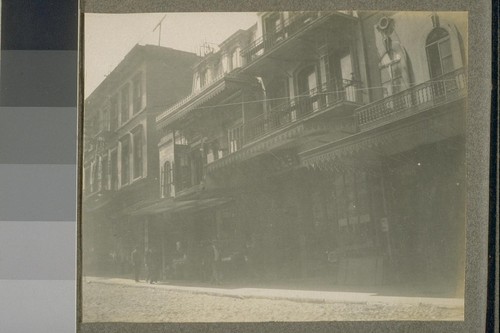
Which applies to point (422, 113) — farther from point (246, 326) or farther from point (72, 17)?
point (72, 17)

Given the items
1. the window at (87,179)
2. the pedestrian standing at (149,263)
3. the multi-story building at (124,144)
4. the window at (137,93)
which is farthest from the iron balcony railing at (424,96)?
the window at (87,179)

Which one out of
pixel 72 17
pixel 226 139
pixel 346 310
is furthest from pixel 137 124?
pixel 346 310

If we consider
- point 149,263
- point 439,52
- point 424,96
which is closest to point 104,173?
point 149,263

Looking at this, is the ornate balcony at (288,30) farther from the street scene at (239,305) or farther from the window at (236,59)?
the street scene at (239,305)

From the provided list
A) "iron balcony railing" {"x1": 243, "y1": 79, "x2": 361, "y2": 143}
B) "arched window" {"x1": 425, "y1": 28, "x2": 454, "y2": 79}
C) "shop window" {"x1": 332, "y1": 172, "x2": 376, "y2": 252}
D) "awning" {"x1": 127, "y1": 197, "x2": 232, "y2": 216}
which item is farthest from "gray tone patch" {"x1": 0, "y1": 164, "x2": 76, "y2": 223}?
"arched window" {"x1": 425, "y1": 28, "x2": 454, "y2": 79}

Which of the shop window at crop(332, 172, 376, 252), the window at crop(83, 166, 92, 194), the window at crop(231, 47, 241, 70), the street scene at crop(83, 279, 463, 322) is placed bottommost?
the street scene at crop(83, 279, 463, 322)

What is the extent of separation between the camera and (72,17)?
5.77 ft

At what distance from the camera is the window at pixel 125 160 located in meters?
1.79

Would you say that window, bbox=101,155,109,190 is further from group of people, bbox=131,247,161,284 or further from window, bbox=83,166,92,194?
group of people, bbox=131,247,161,284

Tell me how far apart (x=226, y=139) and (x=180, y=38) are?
0.41 m

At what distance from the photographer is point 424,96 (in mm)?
1737

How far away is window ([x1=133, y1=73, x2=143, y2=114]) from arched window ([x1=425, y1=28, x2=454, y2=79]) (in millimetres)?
1068

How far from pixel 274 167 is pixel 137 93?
0.59 m

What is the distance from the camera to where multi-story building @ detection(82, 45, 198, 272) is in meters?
1.74
